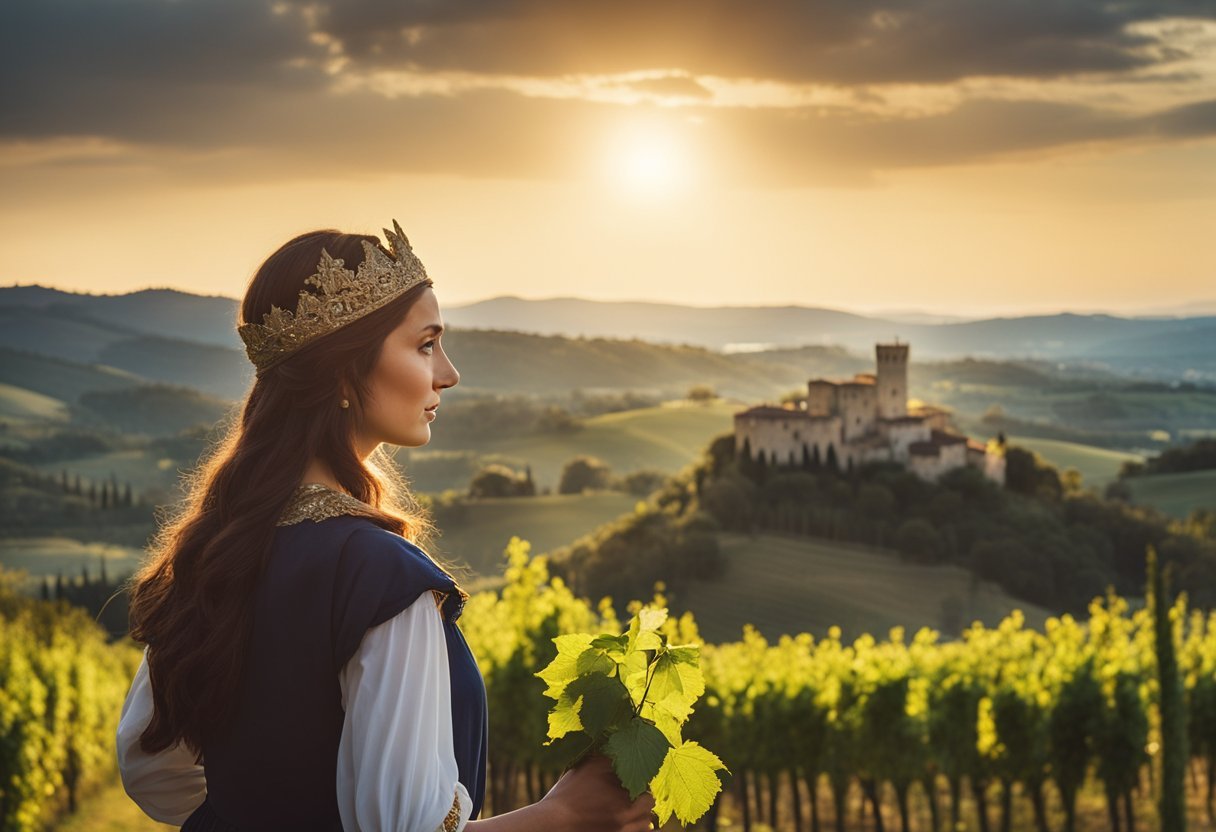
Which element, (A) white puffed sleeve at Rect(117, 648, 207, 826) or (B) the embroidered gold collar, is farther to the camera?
(A) white puffed sleeve at Rect(117, 648, 207, 826)

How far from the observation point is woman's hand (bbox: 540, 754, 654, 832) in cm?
189

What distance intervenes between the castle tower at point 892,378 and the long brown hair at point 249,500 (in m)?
64.3

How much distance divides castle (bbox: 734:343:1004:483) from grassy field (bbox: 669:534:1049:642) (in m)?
5.73

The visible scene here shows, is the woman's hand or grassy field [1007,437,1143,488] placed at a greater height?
the woman's hand

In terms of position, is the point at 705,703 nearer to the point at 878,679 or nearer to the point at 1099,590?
the point at 878,679

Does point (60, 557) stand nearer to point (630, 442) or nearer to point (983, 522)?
point (630, 442)

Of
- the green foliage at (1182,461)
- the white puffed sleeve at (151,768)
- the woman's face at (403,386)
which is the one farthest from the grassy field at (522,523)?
the woman's face at (403,386)

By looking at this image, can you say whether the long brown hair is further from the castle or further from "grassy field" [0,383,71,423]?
"grassy field" [0,383,71,423]

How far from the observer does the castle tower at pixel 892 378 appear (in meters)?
65.0

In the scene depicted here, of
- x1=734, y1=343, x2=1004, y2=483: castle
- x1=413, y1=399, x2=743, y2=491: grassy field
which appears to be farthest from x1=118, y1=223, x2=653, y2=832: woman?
x1=413, y1=399, x2=743, y2=491: grassy field

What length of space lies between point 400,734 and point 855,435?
63.1m

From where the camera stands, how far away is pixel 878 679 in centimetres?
1557

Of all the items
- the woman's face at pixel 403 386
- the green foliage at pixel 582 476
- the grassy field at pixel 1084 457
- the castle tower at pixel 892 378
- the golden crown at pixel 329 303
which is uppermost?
the golden crown at pixel 329 303

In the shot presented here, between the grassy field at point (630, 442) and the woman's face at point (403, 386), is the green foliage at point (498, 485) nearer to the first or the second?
the grassy field at point (630, 442)
